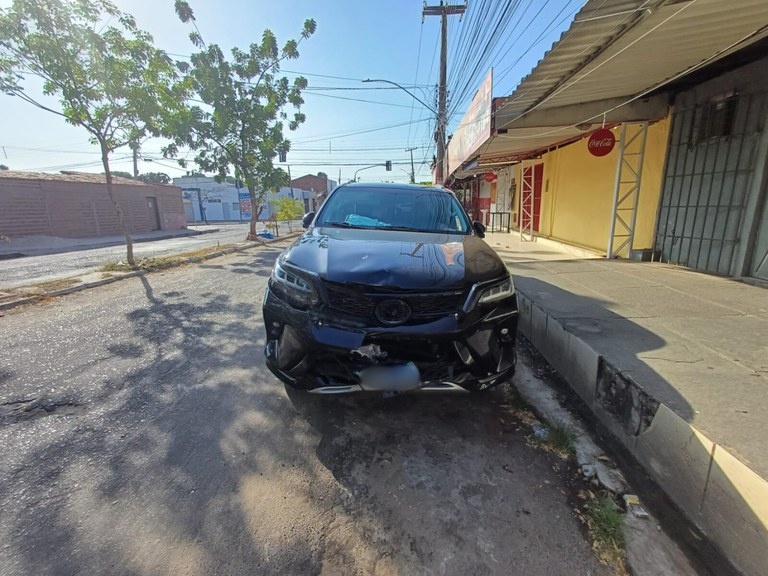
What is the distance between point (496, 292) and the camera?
2545 mm

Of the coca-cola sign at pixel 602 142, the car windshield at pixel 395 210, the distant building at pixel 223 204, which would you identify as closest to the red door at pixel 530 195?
the coca-cola sign at pixel 602 142

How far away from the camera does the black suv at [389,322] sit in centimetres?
227

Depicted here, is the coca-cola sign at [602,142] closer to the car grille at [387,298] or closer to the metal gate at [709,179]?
the metal gate at [709,179]

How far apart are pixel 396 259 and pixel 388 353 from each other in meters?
0.66

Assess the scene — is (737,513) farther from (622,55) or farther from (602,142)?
(602,142)

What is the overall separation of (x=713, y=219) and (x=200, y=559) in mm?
7122

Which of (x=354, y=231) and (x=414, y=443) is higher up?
(x=354, y=231)

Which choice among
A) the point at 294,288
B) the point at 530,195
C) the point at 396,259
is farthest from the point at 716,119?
the point at 530,195

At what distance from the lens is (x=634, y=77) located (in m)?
5.34

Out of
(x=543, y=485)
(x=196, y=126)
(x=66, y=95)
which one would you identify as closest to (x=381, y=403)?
(x=543, y=485)

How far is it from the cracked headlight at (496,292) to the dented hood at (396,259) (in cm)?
7

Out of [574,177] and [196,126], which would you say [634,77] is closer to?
[574,177]

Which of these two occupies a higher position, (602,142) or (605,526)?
(602,142)

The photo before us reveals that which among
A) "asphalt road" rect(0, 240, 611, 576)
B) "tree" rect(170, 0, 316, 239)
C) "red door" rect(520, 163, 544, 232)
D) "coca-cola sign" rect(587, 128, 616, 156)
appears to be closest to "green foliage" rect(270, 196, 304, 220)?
"tree" rect(170, 0, 316, 239)
